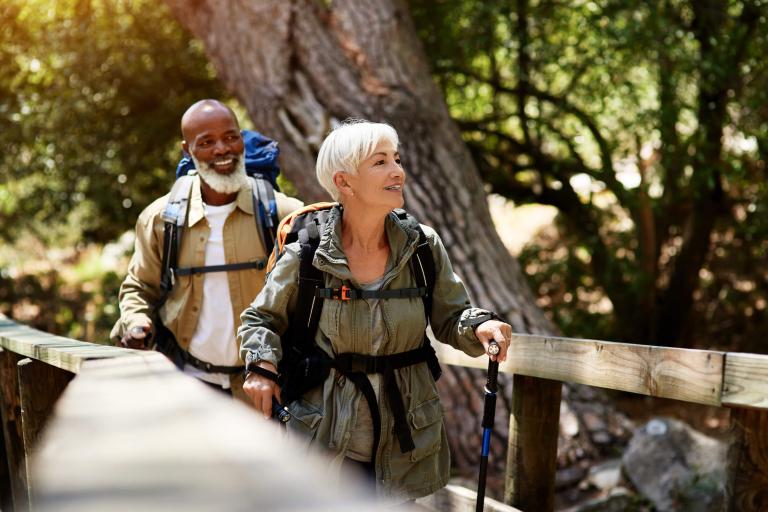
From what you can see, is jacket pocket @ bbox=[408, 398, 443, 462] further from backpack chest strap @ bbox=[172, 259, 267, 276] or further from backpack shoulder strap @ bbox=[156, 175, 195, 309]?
backpack shoulder strap @ bbox=[156, 175, 195, 309]

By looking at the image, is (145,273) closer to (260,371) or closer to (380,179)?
(260,371)

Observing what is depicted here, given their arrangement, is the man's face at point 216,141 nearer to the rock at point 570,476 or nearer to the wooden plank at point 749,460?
the wooden plank at point 749,460

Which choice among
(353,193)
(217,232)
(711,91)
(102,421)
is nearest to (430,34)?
(711,91)

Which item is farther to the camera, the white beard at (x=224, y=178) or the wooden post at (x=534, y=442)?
the white beard at (x=224, y=178)

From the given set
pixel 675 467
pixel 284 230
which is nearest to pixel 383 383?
pixel 284 230

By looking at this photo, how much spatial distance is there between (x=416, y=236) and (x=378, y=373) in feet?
1.54

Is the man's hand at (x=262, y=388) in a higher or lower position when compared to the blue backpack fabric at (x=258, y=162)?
lower

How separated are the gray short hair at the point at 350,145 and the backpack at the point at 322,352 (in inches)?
7.2

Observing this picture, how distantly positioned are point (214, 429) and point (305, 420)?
1.58 m

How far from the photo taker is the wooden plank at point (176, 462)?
905 millimetres

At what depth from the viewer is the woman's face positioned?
8.75 feet

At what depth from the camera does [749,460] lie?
2.46 meters

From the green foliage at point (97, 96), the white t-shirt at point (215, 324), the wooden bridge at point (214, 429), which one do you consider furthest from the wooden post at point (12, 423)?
the green foliage at point (97, 96)

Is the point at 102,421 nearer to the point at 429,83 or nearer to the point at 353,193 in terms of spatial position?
the point at 353,193
